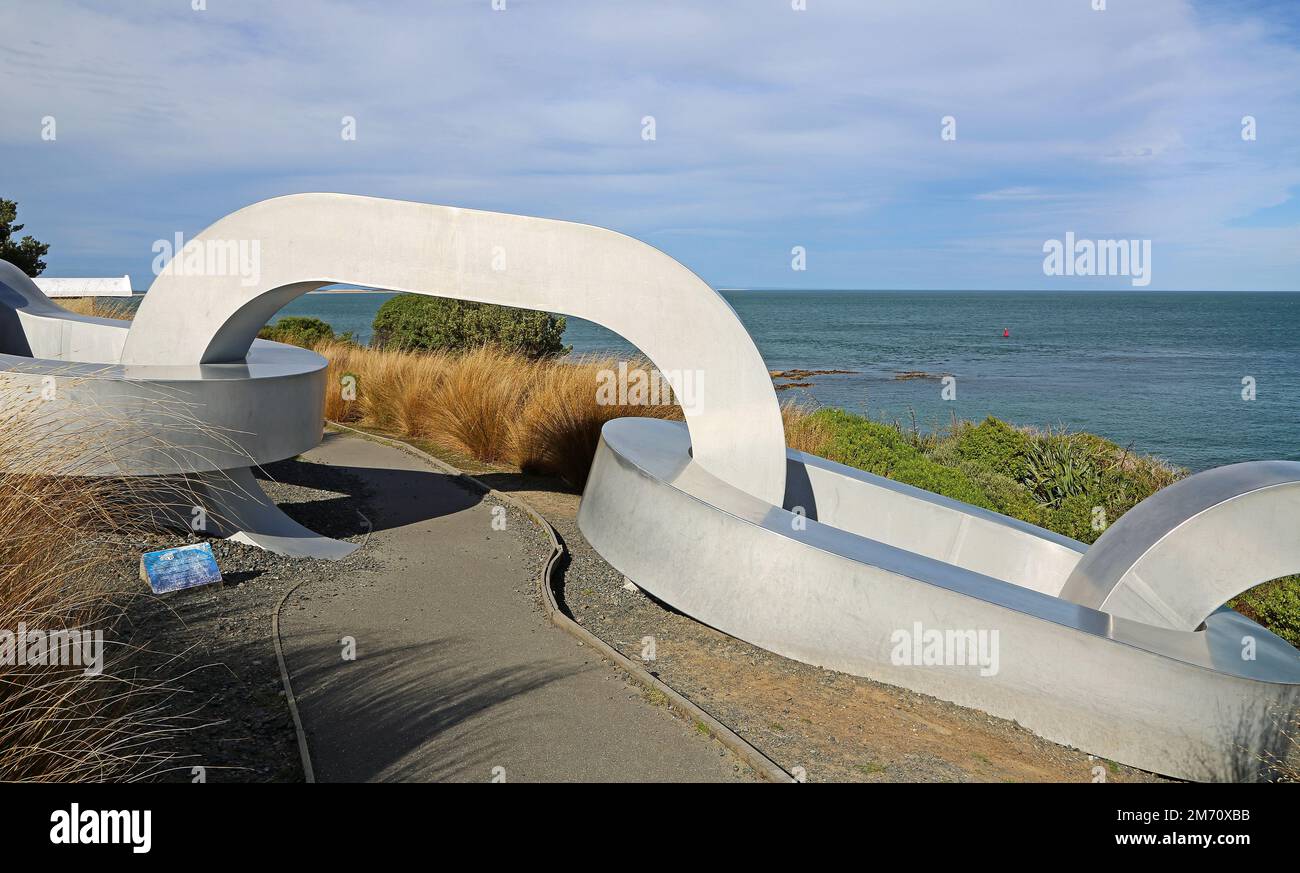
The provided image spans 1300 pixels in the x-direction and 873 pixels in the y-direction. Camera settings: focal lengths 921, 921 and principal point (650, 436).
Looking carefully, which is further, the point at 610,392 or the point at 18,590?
the point at 610,392

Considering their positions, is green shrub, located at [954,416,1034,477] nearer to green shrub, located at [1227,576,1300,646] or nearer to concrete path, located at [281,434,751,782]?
green shrub, located at [1227,576,1300,646]

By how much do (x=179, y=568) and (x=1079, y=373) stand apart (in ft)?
162

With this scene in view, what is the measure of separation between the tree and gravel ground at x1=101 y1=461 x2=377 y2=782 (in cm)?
2027

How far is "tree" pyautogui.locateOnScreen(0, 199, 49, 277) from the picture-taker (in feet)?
76.3

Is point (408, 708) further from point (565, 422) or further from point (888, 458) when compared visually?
point (888, 458)

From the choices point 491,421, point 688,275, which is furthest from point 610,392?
point 688,275

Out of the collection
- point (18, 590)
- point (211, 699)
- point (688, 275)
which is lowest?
point (211, 699)

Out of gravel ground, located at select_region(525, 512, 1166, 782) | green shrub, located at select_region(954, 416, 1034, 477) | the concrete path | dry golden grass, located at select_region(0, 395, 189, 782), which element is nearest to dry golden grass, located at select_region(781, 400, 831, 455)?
green shrub, located at select_region(954, 416, 1034, 477)

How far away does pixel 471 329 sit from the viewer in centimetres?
2131

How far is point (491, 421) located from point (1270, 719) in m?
9.82

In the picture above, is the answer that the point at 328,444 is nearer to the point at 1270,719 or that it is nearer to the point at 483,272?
the point at 483,272

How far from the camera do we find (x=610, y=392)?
1261cm
